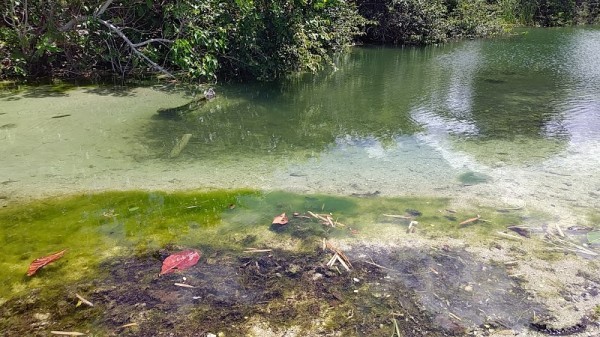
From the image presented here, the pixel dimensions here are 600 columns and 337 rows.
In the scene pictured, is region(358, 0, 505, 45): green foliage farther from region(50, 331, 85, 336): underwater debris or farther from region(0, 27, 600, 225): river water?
region(50, 331, 85, 336): underwater debris

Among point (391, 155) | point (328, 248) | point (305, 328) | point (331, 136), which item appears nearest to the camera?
point (305, 328)

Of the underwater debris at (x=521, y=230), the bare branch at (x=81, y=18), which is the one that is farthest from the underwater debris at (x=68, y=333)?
the bare branch at (x=81, y=18)

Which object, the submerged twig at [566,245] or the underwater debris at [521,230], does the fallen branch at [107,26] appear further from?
the submerged twig at [566,245]

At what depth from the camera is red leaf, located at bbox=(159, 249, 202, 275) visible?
9.73 ft

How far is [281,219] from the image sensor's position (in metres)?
3.59

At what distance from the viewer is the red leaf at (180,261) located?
9.73ft

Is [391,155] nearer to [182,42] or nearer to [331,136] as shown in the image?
[331,136]

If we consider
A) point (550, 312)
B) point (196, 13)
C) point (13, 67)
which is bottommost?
point (550, 312)

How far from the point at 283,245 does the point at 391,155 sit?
7.29 ft

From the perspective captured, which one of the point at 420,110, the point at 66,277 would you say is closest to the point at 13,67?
the point at 66,277

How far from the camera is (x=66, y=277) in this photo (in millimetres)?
2908

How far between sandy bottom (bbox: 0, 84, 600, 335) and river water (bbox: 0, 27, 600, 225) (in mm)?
21

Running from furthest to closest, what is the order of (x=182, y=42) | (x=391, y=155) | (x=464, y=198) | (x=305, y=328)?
(x=182, y=42) < (x=391, y=155) < (x=464, y=198) < (x=305, y=328)

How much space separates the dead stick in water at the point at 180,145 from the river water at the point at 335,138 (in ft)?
0.28
